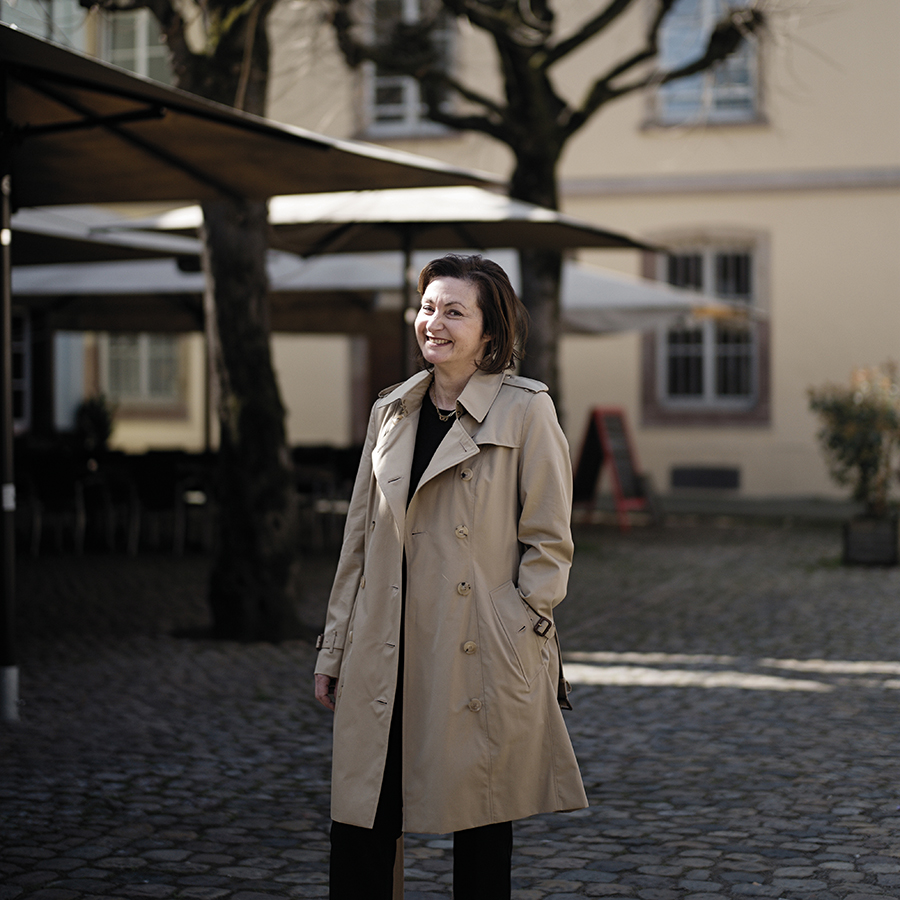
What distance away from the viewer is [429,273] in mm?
3275

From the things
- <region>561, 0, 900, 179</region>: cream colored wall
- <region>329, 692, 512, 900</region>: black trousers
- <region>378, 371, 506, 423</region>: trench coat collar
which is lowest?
<region>329, 692, 512, 900</region>: black trousers

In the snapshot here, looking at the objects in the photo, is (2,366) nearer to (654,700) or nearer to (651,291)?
(654,700)

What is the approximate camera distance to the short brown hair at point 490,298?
128 inches

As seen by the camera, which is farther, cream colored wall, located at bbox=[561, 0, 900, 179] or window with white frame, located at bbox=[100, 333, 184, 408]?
window with white frame, located at bbox=[100, 333, 184, 408]

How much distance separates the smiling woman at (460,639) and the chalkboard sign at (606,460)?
11.5 metres

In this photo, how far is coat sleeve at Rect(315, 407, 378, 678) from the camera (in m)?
3.26

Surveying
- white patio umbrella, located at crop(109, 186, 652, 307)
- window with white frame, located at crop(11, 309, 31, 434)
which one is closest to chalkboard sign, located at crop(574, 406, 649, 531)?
white patio umbrella, located at crop(109, 186, 652, 307)

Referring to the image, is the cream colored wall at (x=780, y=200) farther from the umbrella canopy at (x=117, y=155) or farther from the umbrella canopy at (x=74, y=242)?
the umbrella canopy at (x=117, y=155)

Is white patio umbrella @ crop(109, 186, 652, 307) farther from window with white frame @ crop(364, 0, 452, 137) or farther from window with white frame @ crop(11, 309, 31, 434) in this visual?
window with white frame @ crop(11, 309, 31, 434)

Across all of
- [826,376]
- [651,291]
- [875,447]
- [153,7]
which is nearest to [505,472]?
[153,7]

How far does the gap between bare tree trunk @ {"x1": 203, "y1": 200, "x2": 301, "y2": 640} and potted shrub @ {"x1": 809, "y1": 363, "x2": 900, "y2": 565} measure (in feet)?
18.1

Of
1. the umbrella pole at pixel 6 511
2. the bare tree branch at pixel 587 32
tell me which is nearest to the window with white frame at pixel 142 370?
the bare tree branch at pixel 587 32

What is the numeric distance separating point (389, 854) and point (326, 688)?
41 centimetres

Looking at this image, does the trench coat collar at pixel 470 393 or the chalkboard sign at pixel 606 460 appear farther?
the chalkboard sign at pixel 606 460
